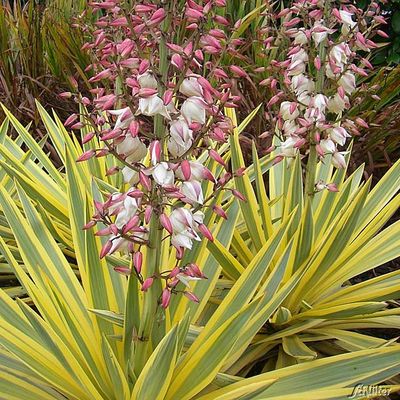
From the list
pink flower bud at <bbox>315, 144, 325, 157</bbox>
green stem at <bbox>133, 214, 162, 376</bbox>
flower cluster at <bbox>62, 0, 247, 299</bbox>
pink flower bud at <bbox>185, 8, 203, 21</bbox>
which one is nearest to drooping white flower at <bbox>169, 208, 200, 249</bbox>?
flower cluster at <bbox>62, 0, 247, 299</bbox>

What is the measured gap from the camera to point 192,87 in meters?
1.09

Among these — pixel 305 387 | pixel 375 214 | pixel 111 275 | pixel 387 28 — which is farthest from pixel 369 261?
pixel 387 28

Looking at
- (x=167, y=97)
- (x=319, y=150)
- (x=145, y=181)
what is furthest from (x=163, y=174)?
(x=319, y=150)

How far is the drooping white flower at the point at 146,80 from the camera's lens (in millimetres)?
1091

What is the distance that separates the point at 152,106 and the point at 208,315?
0.94m

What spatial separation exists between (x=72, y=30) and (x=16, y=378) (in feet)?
8.64

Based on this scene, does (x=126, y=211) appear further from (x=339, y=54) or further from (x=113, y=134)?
(x=339, y=54)

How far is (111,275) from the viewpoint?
63.5 inches

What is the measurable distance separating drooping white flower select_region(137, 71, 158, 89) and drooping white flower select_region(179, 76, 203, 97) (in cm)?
6

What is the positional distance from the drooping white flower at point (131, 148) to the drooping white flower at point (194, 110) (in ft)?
0.37

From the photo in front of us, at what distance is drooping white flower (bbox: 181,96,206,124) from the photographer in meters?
1.07

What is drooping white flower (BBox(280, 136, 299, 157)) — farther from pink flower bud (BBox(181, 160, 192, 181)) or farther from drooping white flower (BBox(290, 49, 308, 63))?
pink flower bud (BBox(181, 160, 192, 181))

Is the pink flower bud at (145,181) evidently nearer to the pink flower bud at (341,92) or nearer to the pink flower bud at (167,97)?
the pink flower bud at (167,97)

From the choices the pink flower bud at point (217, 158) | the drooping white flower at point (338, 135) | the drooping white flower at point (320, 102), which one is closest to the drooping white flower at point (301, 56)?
the drooping white flower at point (320, 102)
